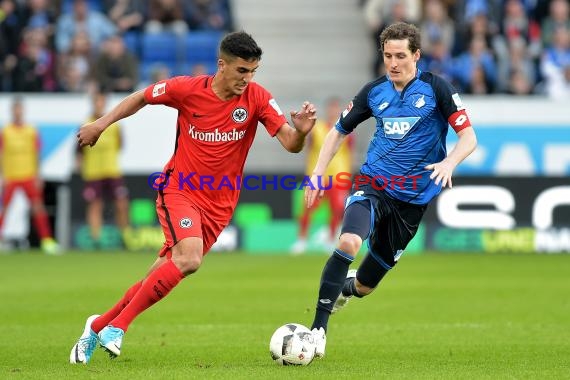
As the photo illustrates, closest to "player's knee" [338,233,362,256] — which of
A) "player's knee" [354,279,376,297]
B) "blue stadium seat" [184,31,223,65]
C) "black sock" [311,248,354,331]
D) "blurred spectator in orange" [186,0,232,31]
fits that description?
"black sock" [311,248,354,331]

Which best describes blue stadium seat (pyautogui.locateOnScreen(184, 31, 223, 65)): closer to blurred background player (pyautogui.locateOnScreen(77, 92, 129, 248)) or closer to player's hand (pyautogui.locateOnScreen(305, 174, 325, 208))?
blurred background player (pyautogui.locateOnScreen(77, 92, 129, 248))

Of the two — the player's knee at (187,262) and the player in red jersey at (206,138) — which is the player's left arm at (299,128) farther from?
the player's knee at (187,262)

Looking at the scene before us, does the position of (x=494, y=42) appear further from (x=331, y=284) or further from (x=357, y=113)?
(x=331, y=284)

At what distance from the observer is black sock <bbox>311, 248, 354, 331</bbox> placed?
328 inches

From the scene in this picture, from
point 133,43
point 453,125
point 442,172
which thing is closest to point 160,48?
point 133,43

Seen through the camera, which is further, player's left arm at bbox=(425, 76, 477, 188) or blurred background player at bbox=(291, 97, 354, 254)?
blurred background player at bbox=(291, 97, 354, 254)

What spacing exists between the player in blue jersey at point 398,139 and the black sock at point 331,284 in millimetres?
257

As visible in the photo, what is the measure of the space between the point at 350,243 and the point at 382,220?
38.6 inches

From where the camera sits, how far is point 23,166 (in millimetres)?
19781

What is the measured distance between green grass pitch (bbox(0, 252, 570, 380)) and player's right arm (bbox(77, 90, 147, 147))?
156cm

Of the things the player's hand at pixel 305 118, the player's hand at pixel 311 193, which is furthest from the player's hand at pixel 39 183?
the player's hand at pixel 305 118

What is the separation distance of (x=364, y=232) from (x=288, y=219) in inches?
460

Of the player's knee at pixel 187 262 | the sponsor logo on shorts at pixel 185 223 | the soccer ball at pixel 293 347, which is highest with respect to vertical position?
the sponsor logo on shorts at pixel 185 223

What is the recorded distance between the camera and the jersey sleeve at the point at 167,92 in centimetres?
855
